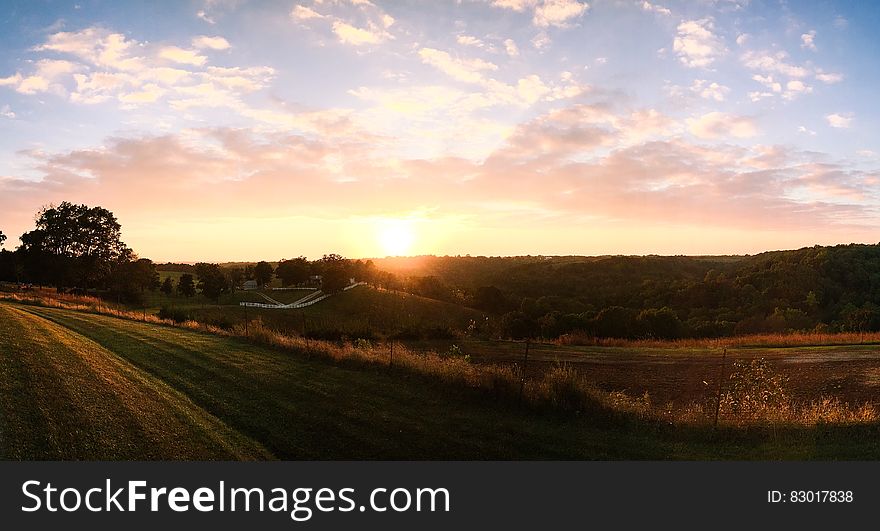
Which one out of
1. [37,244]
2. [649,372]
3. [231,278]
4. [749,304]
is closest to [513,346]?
[649,372]

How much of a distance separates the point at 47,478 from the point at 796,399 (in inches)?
889

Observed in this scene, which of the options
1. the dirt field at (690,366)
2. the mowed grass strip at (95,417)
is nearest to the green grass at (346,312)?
the dirt field at (690,366)

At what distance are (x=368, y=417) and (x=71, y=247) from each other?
253ft

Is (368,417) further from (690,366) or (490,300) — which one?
(490,300)

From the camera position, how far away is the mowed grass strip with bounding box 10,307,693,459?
36.7 feet

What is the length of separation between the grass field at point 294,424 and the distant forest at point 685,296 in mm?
42336

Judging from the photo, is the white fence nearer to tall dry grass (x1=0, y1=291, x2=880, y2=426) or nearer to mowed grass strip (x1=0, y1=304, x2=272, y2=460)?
mowed grass strip (x1=0, y1=304, x2=272, y2=460)

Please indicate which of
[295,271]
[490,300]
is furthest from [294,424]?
[295,271]

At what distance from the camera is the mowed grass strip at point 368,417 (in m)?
11.2

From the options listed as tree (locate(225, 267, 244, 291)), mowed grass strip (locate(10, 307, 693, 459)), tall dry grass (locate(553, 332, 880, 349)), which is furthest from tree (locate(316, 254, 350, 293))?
mowed grass strip (locate(10, 307, 693, 459))

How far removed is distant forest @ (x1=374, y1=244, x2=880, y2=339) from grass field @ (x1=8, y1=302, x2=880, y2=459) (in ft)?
139

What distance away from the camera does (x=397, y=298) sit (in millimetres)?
82125

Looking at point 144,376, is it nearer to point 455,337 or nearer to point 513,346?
point 513,346

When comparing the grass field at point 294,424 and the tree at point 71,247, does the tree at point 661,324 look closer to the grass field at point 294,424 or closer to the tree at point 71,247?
the grass field at point 294,424
